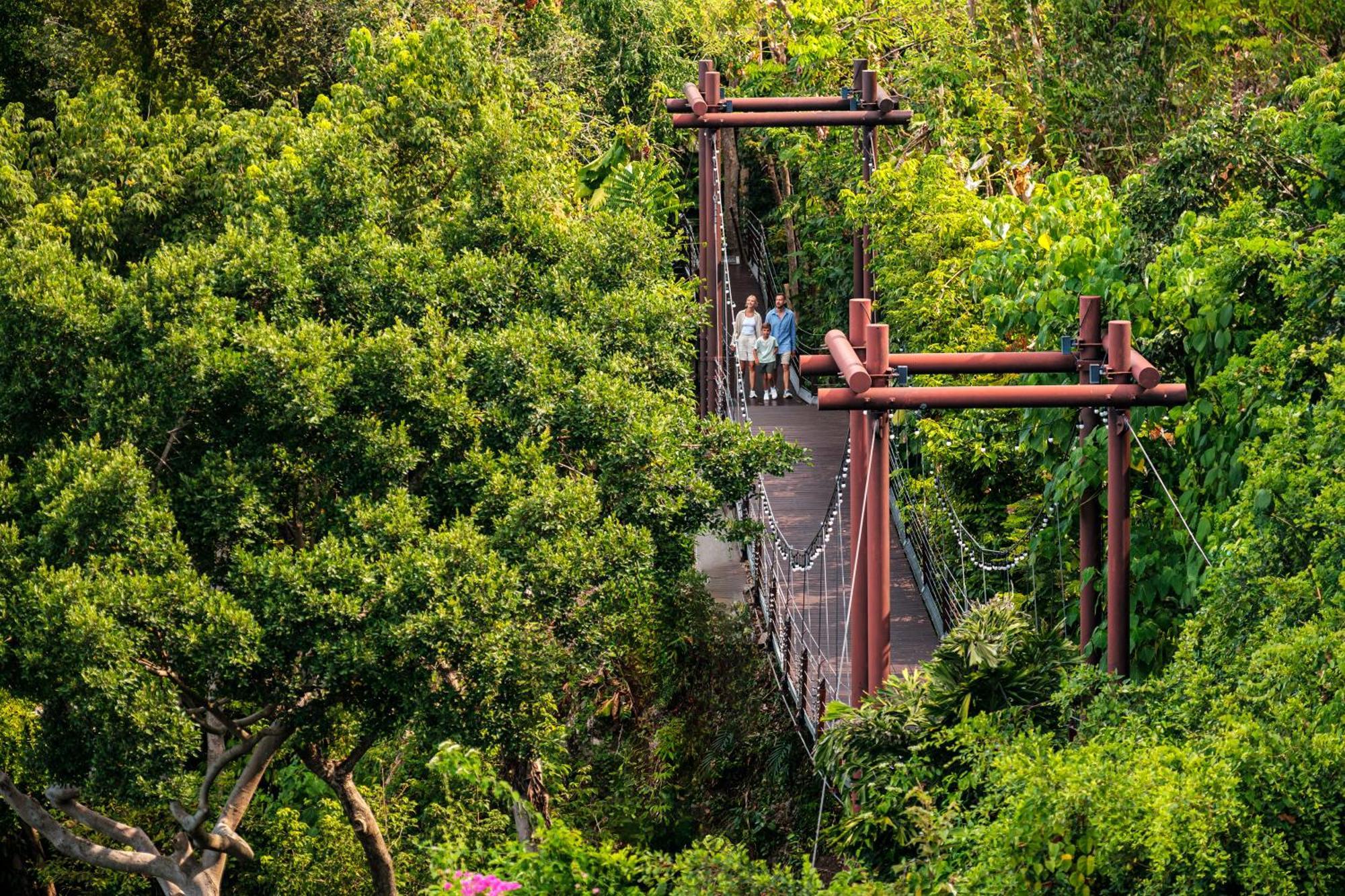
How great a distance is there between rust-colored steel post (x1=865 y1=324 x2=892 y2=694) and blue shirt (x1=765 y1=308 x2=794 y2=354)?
322 inches

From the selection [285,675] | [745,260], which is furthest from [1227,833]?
[745,260]

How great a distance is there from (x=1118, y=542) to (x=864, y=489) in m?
1.37

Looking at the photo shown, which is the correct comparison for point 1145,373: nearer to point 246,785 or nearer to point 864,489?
point 864,489

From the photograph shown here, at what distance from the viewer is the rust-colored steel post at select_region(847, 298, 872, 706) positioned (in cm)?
925

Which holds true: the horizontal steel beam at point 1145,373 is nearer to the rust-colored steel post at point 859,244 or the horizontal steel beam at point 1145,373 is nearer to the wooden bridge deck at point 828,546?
the wooden bridge deck at point 828,546

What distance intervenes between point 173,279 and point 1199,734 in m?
7.32

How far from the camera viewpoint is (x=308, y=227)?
12.9 m

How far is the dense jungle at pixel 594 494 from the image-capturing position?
22.6 feet

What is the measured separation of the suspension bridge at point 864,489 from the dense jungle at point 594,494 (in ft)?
0.96

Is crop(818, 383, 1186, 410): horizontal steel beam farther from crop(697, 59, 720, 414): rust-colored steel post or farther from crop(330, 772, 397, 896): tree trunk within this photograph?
crop(697, 59, 720, 414): rust-colored steel post

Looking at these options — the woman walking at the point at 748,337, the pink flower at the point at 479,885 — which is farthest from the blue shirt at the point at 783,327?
the pink flower at the point at 479,885

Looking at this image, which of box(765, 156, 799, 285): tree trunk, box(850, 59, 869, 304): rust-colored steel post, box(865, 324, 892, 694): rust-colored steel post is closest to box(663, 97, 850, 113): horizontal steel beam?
box(850, 59, 869, 304): rust-colored steel post

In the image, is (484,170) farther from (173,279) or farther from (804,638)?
(804,638)

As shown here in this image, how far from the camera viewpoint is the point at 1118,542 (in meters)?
8.80
